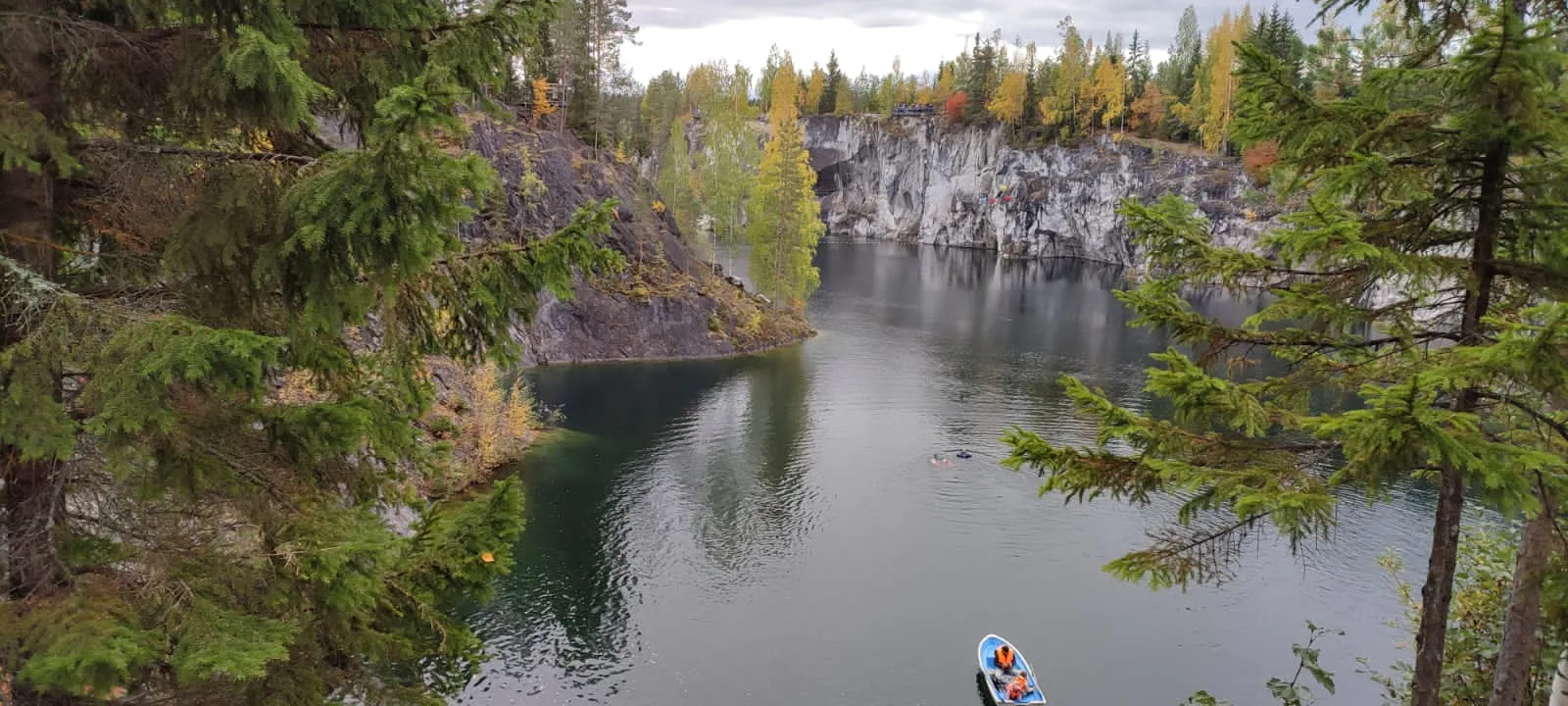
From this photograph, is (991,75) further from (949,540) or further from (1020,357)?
(949,540)

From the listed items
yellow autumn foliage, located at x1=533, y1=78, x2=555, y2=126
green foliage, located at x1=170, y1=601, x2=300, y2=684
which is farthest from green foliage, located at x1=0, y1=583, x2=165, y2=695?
yellow autumn foliage, located at x1=533, y1=78, x2=555, y2=126

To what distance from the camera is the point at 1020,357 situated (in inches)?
1962

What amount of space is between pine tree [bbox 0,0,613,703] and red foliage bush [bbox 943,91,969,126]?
11278 cm

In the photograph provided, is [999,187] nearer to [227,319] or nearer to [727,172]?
[727,172]

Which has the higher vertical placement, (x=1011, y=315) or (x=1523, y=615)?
(x=1523, y=615)

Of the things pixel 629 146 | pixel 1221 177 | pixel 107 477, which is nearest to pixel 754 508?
pixel 107 477

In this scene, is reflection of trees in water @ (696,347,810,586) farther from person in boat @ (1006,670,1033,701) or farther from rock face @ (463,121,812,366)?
rock face @ (463,121,812,366)

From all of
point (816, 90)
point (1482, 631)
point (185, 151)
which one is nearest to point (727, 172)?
point (1482, 631)

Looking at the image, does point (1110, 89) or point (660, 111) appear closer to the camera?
point (660, 111)

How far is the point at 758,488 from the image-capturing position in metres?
30.5

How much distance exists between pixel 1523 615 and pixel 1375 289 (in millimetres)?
2855

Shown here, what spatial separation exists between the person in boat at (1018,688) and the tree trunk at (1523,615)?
12047 mm

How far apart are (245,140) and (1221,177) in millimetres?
92586

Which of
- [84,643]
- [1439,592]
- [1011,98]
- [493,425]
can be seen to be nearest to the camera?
[84,643]
